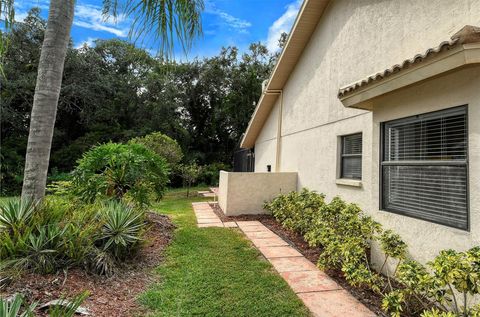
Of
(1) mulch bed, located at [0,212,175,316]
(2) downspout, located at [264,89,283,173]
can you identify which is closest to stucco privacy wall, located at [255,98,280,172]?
(2) downspout, located at [264,89,283,173]

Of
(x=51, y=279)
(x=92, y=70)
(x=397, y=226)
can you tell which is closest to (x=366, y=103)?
(x=397, y=226)

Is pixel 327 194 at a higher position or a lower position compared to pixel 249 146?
lower

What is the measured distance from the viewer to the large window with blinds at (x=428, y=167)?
3922mm

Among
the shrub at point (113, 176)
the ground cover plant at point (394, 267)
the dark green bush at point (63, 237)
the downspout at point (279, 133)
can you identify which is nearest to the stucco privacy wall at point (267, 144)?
the downspout at point (279, 133)

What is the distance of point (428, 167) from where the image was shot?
4.47 m

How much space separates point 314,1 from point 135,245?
9229mm

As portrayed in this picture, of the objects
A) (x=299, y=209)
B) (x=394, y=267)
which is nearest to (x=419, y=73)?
(x=394, y=267)

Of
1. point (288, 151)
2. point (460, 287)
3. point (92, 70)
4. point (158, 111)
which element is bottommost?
point (460, 287)

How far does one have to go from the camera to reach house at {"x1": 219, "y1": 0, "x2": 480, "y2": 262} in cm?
376

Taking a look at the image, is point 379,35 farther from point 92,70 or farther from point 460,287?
point 92,70

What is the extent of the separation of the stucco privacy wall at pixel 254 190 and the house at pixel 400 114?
0.86 metres

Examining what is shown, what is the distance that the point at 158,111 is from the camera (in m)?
25.0

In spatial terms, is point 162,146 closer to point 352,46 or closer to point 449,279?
point 352,46

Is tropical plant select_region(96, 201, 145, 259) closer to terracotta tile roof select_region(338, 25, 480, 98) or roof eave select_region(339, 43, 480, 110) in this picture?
roof eave select_region(339, 43, 480, 110)
